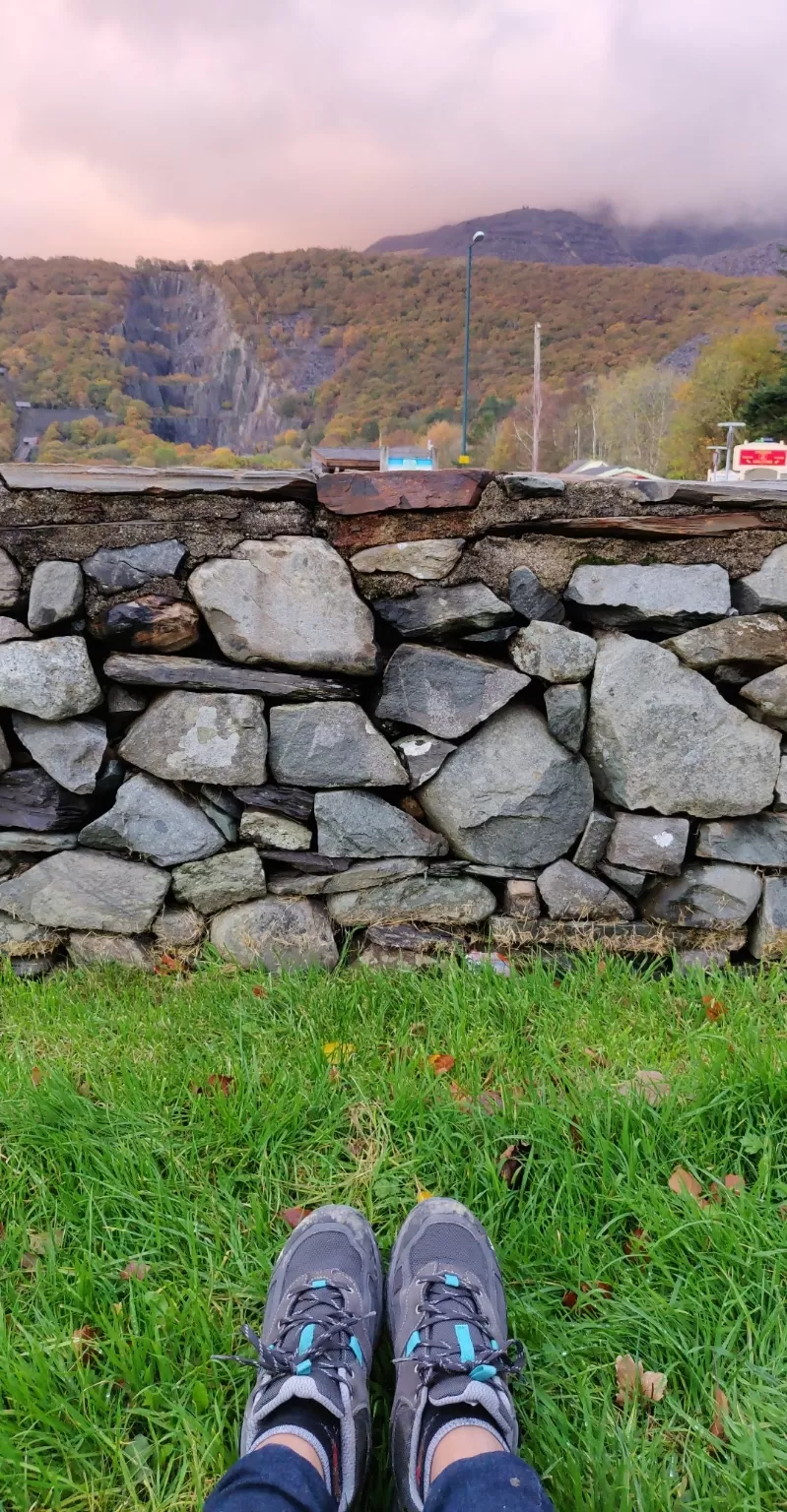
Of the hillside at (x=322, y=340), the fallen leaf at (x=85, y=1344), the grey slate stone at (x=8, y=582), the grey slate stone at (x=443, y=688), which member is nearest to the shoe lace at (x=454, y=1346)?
the fallen leaf at (x=85, y=1344)

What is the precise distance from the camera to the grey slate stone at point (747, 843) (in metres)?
2.27

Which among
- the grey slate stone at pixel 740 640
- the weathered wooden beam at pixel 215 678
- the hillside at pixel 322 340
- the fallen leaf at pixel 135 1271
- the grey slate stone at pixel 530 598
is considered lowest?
the fallen leaf at pixel 135 1271

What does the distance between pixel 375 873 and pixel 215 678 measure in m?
0.72

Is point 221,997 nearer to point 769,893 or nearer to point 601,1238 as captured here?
point 601,1238

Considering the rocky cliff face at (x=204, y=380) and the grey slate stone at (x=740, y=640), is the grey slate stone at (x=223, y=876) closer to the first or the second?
the grey slate stone at (x=740, y=640)

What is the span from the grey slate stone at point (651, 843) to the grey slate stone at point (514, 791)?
0.39 feet

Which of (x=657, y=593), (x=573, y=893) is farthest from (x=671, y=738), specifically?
(x=573, y=893)

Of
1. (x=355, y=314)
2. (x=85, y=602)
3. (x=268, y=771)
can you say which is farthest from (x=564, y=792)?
(x=355, y=314)

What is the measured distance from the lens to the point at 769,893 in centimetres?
229

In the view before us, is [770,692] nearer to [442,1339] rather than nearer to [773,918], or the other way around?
[773,918]

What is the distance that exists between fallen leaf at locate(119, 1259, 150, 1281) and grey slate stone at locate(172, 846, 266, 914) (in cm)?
107

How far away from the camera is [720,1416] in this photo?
1152mm

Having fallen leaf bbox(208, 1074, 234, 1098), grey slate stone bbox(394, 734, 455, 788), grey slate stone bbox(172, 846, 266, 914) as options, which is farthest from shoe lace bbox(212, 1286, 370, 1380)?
grey slate stone bbox(394, 734, 455, 788)

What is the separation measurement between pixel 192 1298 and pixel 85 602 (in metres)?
1.68
